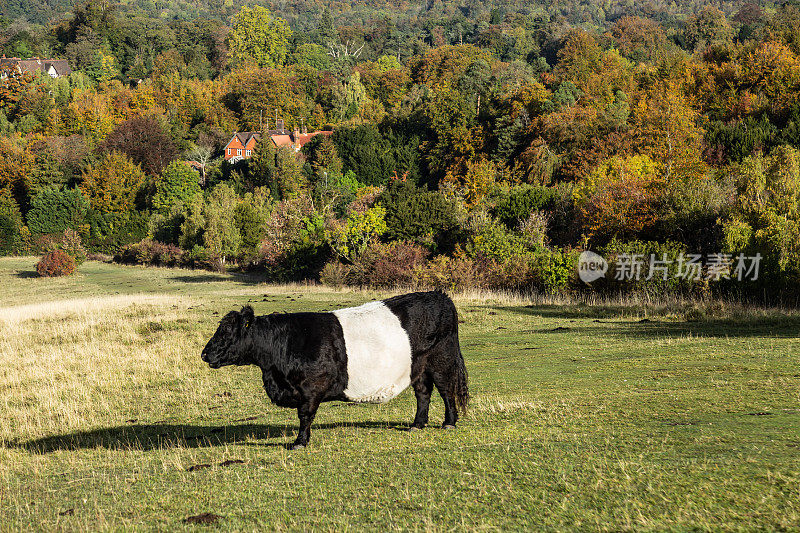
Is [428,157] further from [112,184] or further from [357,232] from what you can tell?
[357,232]

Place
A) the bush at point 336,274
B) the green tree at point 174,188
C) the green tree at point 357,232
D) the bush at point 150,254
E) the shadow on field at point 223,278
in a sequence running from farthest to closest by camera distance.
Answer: the green tree at point 174,188, the bush at point 150,254, the shadow on field at point 223,278, the green tree at point 357,232, the bush at point 336,274

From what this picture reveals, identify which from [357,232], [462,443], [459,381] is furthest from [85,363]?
[357,232]

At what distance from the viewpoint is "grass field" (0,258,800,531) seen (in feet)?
22.9

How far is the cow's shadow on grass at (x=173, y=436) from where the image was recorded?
→ 1164 cm

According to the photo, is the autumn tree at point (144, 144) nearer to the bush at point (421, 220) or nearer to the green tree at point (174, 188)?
the green tree at point (174, 188)

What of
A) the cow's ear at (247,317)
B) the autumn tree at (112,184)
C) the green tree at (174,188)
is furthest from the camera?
the autumn tree at (112,184)

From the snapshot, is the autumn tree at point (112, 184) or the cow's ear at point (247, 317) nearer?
the cow's ear at point (247, 317)

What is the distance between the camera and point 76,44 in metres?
169

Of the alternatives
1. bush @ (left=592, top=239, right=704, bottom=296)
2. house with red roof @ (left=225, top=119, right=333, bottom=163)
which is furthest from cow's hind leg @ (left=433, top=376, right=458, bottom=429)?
house with red roof @ (left=225, top=119, right=333, bottom=163)

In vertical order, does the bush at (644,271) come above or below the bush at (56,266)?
above

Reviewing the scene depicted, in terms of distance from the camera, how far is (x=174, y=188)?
9144 cm

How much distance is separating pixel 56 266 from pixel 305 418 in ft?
197

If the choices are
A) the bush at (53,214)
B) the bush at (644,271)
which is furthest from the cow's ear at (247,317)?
the bush at (53,214)

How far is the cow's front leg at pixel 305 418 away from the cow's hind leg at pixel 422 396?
158cm
